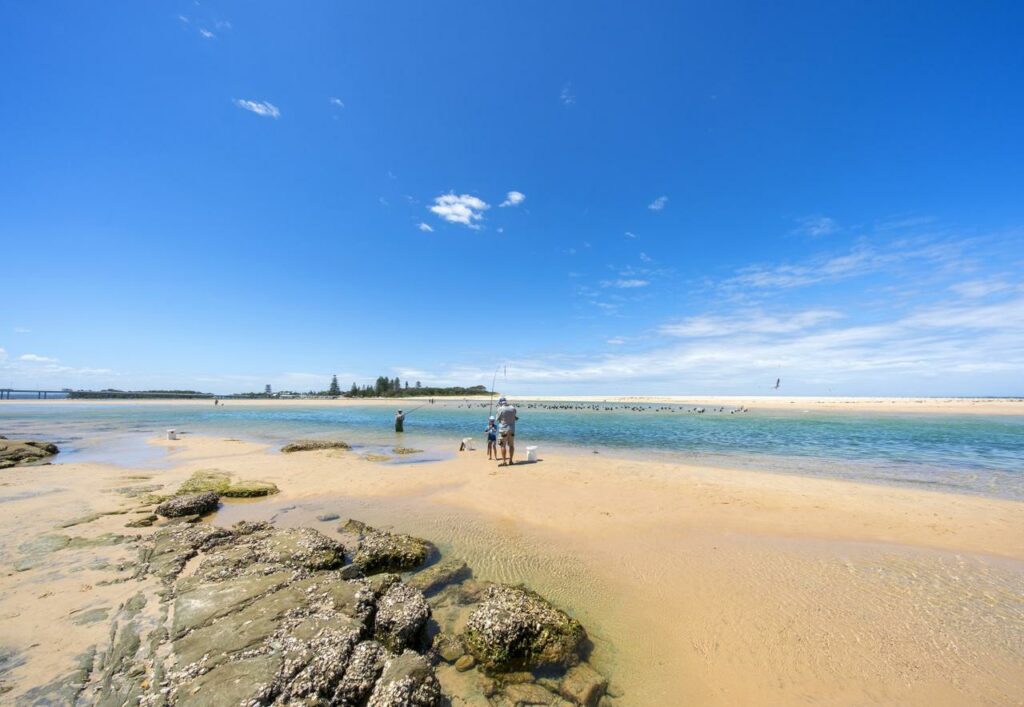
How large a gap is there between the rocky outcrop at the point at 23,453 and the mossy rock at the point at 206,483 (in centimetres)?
810

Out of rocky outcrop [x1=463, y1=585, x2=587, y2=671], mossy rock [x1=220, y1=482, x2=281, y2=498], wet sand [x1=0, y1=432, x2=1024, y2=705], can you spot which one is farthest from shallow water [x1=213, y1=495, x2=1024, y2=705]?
mossy rock [x1=220, y1=482, x2=281, y2=498]

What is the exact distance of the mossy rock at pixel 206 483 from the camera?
10.5 meters

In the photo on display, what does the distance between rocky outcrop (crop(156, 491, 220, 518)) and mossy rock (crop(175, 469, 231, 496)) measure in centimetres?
68

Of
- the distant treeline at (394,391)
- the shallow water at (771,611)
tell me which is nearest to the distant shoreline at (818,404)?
the distant treeline at (394,391)

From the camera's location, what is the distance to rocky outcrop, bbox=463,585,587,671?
414 centimetres

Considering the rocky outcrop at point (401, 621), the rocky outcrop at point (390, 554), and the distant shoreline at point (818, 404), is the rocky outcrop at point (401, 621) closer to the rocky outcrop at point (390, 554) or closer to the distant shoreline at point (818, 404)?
the rocky outcrop at point (390, 554)

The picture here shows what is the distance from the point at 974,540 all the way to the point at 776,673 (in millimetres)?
7021

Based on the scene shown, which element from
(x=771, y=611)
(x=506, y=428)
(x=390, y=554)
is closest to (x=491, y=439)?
(x=506, y=428)

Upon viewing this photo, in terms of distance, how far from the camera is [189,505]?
9125 mm

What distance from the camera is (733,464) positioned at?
15.7 metres

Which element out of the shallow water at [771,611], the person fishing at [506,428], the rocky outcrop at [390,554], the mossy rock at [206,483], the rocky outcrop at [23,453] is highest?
the person fishing at [506,428]

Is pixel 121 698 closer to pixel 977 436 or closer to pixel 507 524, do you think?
pixel 507 524

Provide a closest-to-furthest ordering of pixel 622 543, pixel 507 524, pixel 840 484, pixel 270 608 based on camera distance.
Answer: pixel 270 608
pixel 622 543
pixel 507 524
pixel 840 484

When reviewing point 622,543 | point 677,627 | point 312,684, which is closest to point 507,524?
point 622,543
